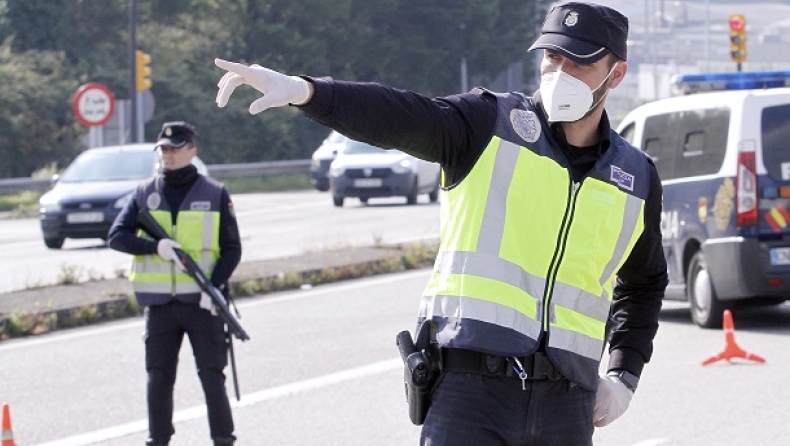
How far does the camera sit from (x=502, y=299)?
13.5ft

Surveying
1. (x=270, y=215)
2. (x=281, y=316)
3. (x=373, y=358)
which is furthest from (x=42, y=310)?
(x=270, y=215)

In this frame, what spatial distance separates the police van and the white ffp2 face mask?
8.32 metres

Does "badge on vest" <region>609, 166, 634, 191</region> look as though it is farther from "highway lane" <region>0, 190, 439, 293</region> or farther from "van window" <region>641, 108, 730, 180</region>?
"highway lane" <region>0, 190, 439, 293</region>

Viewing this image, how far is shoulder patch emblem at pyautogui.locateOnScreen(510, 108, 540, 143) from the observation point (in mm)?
4148

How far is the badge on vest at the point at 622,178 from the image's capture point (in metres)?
4.32

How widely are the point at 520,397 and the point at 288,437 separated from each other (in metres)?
4.77

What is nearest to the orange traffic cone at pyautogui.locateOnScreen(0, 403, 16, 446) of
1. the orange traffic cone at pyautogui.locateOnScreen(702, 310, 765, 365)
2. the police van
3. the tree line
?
the orange traffic cone at pyautogui.locateOnScreen(702, 310, 765, 365)

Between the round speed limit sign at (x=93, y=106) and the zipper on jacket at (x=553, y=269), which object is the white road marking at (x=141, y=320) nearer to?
the zipper on jacket at (x=553, y=269)

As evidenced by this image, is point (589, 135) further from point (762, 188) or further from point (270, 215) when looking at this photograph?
point (270, 215)

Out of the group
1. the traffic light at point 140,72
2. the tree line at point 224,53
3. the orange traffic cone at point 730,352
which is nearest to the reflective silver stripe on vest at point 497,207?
the orange traffic cone at point 730,352

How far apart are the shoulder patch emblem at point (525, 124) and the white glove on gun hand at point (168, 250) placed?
4.07 meters

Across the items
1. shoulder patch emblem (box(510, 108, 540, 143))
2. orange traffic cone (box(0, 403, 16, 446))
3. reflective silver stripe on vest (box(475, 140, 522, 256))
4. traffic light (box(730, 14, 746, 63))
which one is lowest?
orange traffic cone (box(0, 403, 16, 446))

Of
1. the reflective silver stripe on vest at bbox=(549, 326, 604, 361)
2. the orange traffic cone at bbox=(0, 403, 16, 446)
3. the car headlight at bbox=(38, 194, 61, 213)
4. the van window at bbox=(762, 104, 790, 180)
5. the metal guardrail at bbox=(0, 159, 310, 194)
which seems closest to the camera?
the reflective silver stripe on vest at bbox=(549, 326, 604, 361)

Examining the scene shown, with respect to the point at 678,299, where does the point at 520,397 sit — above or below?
above
